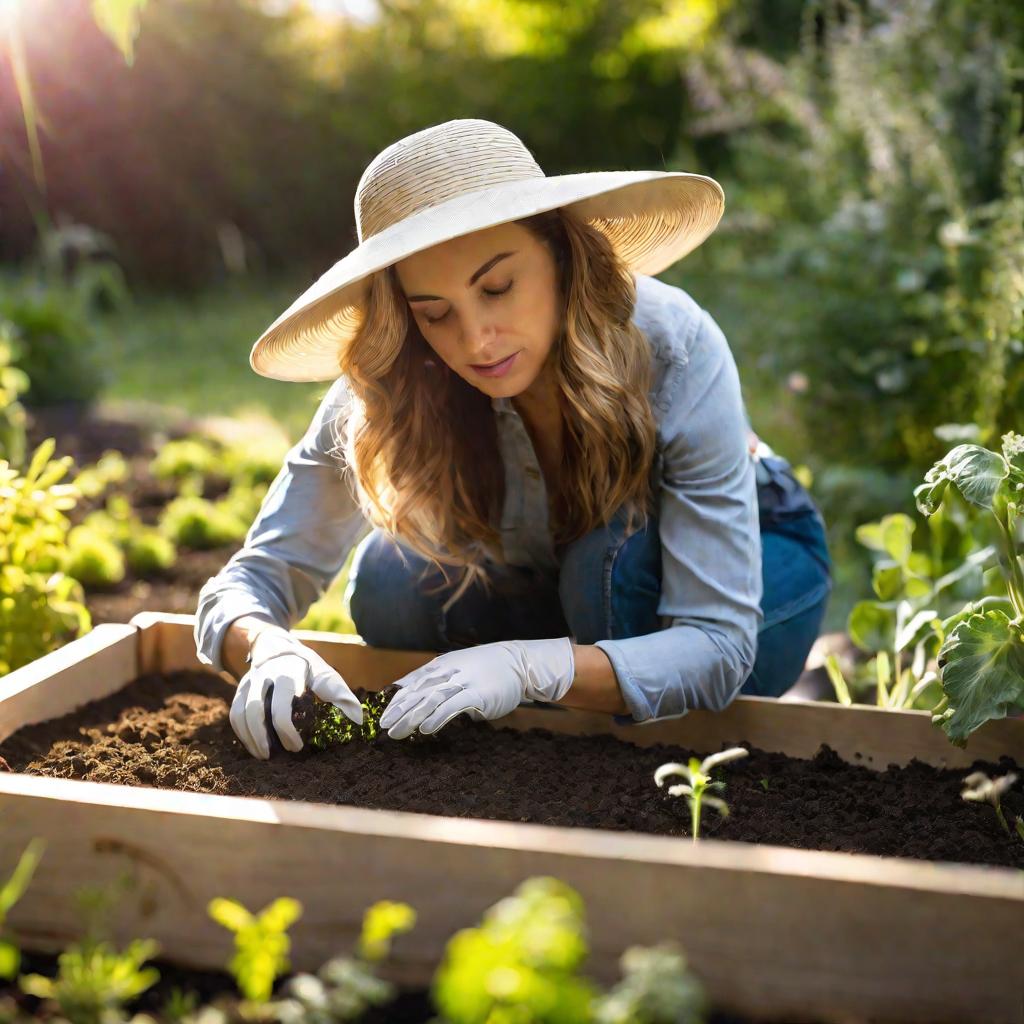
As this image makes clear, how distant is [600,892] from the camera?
3.76ft

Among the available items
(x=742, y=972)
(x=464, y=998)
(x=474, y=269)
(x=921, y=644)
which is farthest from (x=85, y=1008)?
(x=921, y=644)

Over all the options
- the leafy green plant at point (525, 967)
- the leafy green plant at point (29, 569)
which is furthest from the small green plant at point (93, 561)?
the leafy green plant at point (525, 967)

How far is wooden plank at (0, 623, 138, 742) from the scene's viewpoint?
1730 millimetres

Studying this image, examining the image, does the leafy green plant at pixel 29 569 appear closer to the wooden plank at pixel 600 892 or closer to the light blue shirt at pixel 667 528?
the light blue shirt at pixel 667 528

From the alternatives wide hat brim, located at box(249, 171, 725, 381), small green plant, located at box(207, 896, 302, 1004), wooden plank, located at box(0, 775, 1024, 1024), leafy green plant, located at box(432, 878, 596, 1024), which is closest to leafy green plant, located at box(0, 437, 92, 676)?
wide hat brim, located at box(249, 171, 725, 381)

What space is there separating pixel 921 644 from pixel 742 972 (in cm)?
100

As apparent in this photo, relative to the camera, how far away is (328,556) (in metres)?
2.06

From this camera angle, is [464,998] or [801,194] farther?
[801,194]

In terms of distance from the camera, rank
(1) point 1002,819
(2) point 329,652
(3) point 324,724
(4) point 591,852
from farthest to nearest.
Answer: (2) point 329,652
(3) point 324,724
(1) point 1002,819
(4) point 591,852

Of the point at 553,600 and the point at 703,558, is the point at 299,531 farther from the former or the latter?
the point at 703,558

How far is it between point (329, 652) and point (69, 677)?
1.30 ft

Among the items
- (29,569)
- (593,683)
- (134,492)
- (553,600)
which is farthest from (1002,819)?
(134,492)

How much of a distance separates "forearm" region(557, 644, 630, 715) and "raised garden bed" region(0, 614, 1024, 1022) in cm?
7

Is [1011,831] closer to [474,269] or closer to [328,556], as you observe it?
[474,269]
